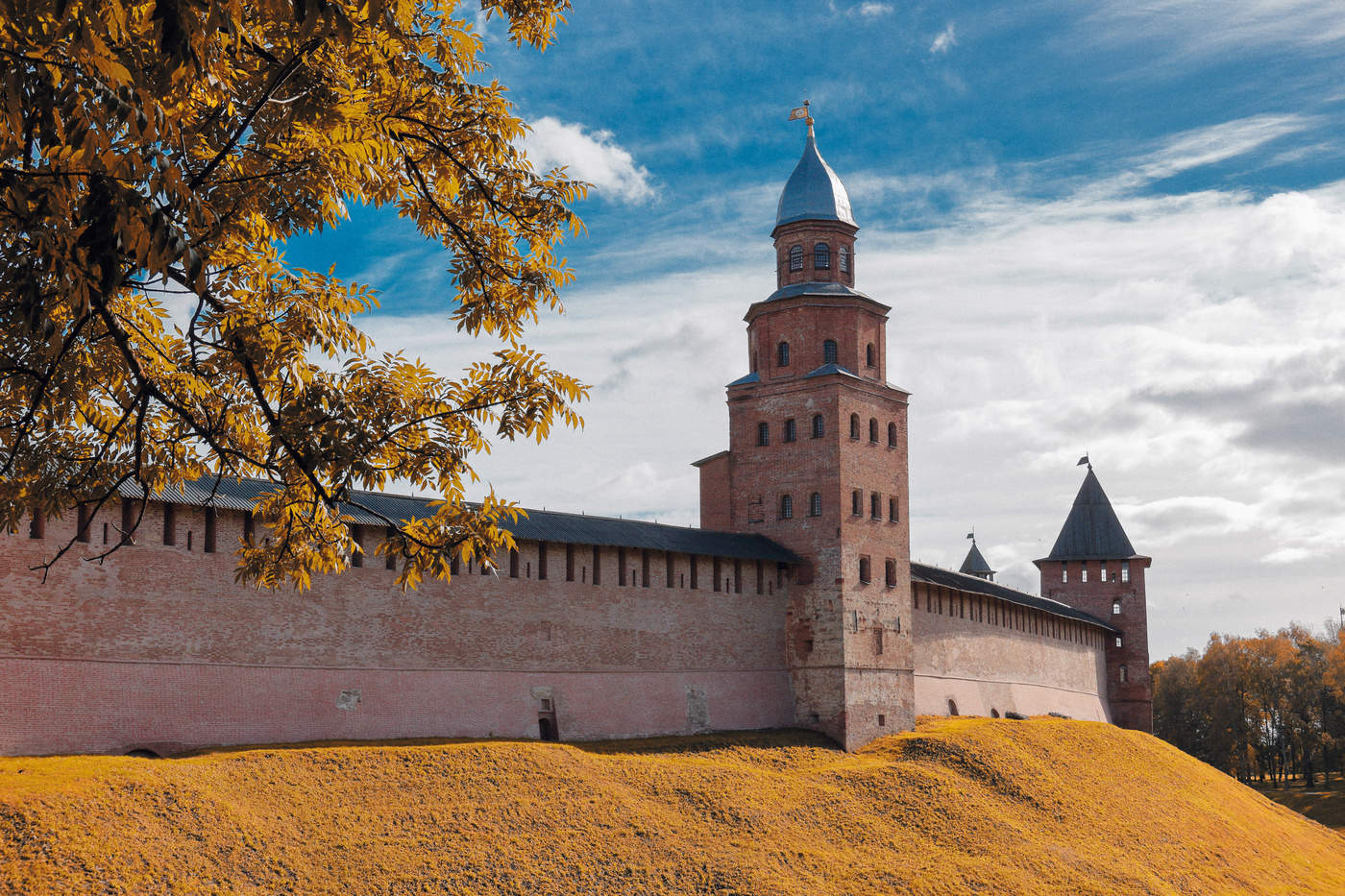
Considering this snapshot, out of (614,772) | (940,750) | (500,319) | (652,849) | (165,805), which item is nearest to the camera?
(500,319)

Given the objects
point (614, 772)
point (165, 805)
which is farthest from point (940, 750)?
point (165, 805)

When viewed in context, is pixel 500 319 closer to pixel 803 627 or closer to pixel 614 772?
pixel 614 772

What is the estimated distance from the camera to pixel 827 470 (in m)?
32.0

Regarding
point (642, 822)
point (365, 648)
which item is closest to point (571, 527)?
point (365, 648)

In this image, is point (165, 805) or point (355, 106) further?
point (165, 805)

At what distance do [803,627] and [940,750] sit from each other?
4610mm

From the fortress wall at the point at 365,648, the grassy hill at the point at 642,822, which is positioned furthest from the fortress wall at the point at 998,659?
the fortress wall at the point at 365,648

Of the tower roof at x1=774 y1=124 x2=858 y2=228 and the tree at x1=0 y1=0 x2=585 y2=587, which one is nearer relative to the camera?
the tree at x1=0 y1=0 x2=585 y2=587

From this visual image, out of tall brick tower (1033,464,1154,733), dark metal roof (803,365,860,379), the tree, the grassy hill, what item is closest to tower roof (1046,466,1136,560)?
tall brick tower (1033,464,1154,733)

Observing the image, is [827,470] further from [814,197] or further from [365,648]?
[365,648]

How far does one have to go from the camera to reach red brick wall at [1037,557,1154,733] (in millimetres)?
51125

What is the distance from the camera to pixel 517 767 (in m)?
22.2

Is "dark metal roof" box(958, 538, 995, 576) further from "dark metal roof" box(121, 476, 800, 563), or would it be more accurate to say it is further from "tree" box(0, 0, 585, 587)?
"tree" box(0, 0, 585, 587)

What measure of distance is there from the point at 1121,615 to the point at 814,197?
87.4 feet
